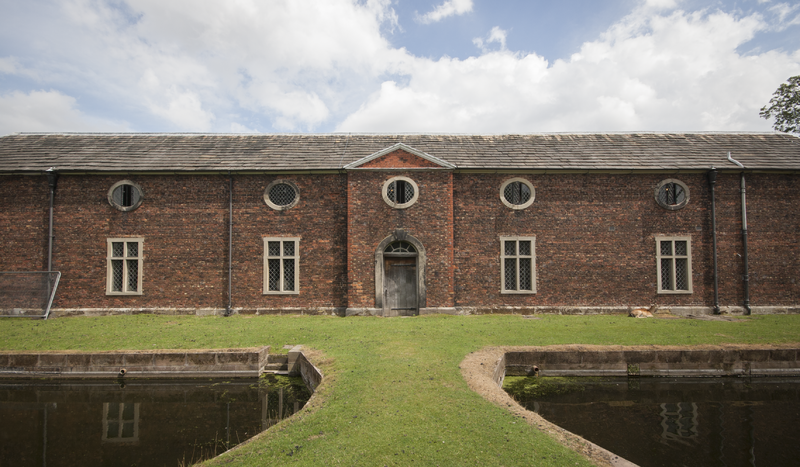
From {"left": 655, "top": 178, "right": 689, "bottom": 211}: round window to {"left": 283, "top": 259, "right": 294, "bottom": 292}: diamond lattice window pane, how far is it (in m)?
12.9

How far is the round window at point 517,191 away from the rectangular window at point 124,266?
41.7 ft

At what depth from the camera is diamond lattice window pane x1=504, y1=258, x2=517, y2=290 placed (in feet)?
45.2

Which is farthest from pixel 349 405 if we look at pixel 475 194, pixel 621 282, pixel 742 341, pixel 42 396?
pixel 621 282

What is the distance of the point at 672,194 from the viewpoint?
46.0 feet

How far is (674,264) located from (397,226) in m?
9.58

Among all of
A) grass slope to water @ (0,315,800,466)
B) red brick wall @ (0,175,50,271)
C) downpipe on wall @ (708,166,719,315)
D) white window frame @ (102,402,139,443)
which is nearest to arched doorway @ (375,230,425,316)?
grass slope to water @ (0,315,800,466)

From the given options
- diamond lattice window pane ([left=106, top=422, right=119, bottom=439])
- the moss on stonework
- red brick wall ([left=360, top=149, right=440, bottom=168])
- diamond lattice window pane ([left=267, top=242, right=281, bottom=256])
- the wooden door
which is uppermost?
red brick wall ([left=360, top=149, right=440, bottom=168])

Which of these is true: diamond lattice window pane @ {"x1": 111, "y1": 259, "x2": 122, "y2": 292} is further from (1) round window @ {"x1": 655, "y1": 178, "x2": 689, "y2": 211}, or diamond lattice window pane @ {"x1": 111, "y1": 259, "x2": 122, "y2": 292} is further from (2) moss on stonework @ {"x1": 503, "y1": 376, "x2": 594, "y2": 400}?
(1) round window @ {"x1": 655, "y1": 178, "x2": 689, "y2": 211}

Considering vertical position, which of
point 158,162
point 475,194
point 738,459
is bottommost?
point 738,459

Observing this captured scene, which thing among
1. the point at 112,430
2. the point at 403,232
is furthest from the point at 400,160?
the point at 112,430

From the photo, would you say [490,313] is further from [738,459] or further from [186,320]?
[186,320]

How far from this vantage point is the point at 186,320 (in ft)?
40.7

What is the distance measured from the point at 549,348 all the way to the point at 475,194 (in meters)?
7.04

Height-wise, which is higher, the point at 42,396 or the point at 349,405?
the point at 349,405
